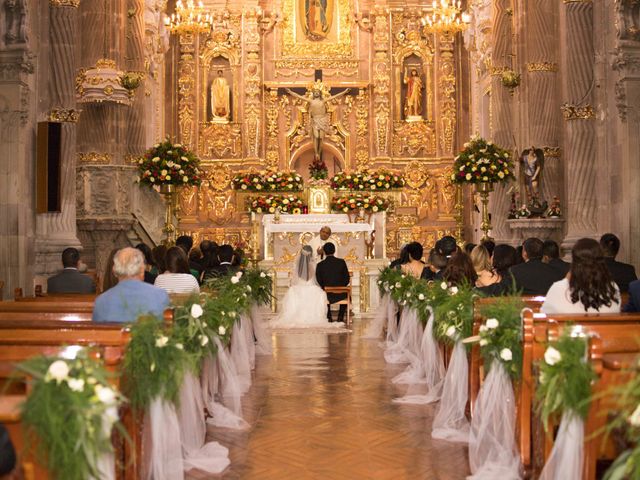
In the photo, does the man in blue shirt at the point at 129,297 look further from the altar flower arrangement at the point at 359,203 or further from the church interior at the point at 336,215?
the altar flower arrangement at the point at 359,203

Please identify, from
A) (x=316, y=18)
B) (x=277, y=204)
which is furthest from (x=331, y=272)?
(x=316, y=18)

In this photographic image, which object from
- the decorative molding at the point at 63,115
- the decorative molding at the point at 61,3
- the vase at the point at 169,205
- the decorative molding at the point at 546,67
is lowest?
the vase at the point at 169,205

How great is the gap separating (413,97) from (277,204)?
7923 millimetres

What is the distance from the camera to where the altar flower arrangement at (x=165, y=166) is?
1905cm

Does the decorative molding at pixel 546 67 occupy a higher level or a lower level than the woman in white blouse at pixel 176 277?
higher

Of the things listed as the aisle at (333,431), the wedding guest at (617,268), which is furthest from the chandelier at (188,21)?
the wedding guest at (617,268)

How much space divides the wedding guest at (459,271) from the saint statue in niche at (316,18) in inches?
780

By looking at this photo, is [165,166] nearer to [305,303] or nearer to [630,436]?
→ [305,303]

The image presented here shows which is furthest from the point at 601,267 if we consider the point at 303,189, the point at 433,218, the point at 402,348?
the point at 433,218

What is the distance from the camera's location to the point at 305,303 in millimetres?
17516

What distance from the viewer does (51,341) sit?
19.0ft

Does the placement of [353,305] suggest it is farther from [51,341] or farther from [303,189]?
[51,341]

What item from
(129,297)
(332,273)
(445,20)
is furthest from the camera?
(445,20)

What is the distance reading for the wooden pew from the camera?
6090 mm
